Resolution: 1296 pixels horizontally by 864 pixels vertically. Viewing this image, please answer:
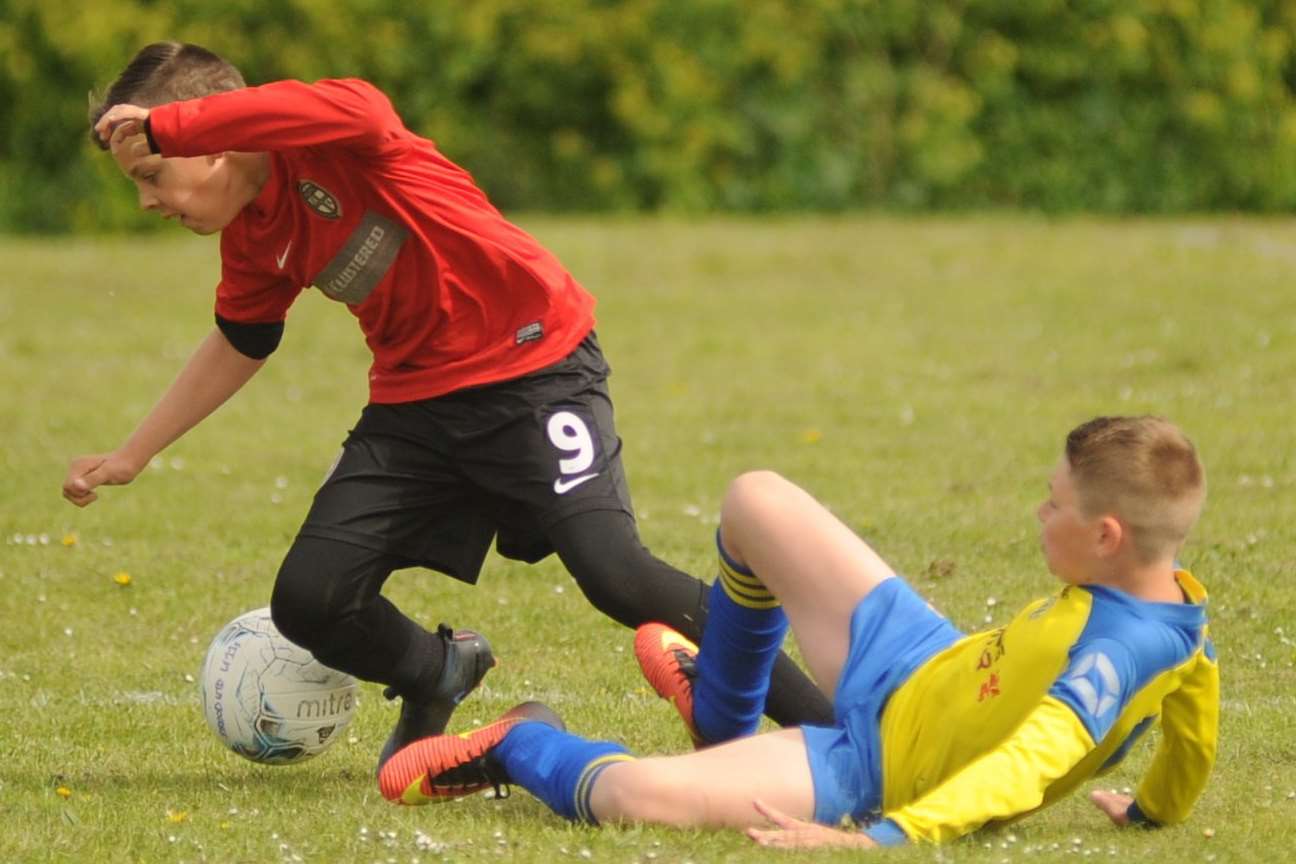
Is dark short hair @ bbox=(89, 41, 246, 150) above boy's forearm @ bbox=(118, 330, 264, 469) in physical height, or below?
above

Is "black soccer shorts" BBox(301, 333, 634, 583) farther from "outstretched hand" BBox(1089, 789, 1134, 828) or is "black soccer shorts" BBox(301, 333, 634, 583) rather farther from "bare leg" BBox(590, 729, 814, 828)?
"outstretched hand" BBox(1089, 789, 1134, 828)

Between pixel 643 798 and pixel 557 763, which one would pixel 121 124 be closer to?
pixel 557 763

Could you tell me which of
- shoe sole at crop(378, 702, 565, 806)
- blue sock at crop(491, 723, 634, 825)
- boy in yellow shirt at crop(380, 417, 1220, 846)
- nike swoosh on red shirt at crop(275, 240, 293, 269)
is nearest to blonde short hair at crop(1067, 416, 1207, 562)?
boy in yellow shirt at crop(380, 417, 1220, 846)

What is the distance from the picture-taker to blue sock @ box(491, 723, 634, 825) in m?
4.28

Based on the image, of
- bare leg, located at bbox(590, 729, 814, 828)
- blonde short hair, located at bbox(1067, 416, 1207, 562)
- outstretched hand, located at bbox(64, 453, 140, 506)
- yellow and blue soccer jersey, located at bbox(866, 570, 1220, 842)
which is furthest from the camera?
outstretched hand, located at bbox(64, 453, 140, 506)

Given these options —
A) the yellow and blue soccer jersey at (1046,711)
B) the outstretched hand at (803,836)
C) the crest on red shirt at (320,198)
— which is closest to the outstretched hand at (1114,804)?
the yellow and blue soccer jersey at (1046,711)

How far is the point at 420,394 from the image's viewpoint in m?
4.89

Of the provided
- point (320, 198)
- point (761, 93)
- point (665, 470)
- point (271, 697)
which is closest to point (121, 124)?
point (320, 198)

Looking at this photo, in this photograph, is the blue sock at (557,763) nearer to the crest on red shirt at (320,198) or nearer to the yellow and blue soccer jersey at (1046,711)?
the yellow and blue soccer jersey at (1046,711)

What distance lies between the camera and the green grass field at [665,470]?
4.56m

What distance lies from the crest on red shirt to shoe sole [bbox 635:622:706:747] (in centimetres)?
122

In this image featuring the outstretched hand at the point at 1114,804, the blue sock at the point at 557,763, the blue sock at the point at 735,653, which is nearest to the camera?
the blue sock at the point at 557,763

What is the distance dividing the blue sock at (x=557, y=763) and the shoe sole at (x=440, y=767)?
49 mm

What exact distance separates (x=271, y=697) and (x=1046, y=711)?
6.43 feet
